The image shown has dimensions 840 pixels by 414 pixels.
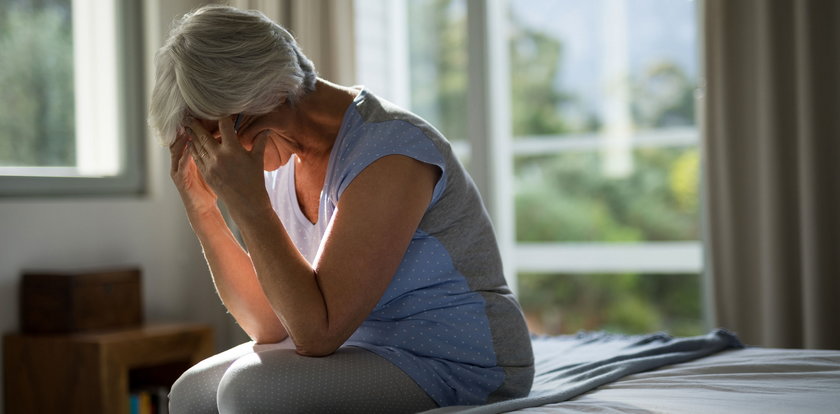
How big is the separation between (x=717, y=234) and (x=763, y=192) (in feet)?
0.63

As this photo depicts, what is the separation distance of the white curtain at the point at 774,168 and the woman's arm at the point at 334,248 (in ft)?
5.46

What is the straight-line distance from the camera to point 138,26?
3.29m

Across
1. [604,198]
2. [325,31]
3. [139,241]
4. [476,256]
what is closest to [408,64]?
[325,31]

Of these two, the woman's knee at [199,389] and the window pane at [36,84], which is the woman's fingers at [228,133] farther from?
the window pane at [36,84]

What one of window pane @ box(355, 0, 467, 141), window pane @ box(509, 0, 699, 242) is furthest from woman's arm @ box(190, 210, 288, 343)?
window pane @ box(509, 0, 699, 242)

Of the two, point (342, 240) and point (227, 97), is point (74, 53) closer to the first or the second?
point (227, 97)

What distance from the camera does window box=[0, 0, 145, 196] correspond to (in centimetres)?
289

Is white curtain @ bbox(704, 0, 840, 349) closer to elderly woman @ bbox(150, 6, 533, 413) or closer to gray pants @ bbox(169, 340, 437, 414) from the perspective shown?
elderly woman @ bbox(150, 6, 533, 413)

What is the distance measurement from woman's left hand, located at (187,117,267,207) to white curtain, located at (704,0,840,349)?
179cm

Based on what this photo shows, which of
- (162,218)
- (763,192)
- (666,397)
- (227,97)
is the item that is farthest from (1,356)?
(763,192)

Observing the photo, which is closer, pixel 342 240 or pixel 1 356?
pixel 342 240

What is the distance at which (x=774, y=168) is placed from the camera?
A: 271 centimetres

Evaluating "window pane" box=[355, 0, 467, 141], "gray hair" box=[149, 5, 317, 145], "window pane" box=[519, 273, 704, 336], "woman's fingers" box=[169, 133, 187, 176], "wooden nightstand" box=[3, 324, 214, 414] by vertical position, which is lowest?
"window pane" box=[519, 273, 704, 336]

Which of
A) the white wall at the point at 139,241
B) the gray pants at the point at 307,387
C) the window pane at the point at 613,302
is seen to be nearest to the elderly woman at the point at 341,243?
the gray pants at the point at 307,387
